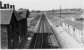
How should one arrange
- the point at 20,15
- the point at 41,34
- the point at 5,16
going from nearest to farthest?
the point at 5,16
the point at 20,15
the point at 41,34

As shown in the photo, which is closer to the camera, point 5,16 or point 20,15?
point 5,16

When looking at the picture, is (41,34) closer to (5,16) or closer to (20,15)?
(20,15)

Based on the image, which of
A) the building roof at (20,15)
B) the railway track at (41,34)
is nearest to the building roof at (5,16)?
the building roof at (20,15)

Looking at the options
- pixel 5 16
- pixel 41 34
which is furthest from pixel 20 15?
pixel 41 34

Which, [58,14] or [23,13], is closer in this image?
[23,13]

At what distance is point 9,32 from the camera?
3.12m

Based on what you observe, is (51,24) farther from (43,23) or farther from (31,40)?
(31,40)

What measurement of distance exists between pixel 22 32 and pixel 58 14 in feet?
→ 4.21

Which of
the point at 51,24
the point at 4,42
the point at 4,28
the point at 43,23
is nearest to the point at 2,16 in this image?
the point at 4,28

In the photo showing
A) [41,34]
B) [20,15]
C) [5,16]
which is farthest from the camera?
[41,34]

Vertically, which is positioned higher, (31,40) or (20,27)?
(20,27)

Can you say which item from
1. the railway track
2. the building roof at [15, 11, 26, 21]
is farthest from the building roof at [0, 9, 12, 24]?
the railway track

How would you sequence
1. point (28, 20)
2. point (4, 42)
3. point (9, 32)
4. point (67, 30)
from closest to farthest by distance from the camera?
1. point (4, 42)
2. point (9, 32)
3. point (28, 20)
4. point (67, 30)

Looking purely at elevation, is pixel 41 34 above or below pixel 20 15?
below
